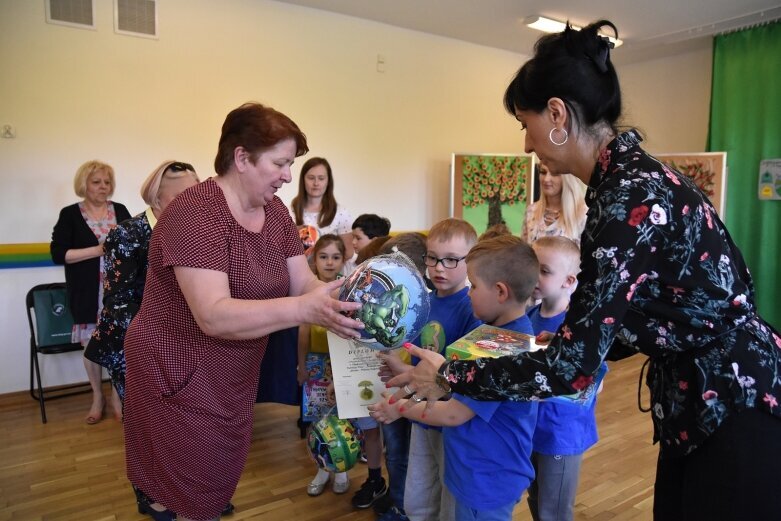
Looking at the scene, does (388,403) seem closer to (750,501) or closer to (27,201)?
(750,501)

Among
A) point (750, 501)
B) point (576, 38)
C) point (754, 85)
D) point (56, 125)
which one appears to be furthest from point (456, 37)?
point (750, 501)

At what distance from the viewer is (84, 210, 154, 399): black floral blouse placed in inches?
95.8

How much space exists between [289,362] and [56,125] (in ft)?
9.05

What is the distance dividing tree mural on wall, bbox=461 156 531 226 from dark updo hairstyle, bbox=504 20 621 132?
4928 millimetres

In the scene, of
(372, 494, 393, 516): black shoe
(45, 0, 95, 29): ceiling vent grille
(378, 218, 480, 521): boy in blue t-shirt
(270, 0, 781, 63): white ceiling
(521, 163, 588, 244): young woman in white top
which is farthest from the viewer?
(270, 0, 781, 63): white ceiling

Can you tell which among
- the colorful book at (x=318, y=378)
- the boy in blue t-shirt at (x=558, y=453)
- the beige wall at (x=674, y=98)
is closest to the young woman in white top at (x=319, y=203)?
the colorful book at (x=318, y=378)

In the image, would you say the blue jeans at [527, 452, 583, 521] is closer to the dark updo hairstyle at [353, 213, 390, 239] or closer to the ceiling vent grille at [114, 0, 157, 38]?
the dark updo hairstyle at [353, 213, 390, 239]

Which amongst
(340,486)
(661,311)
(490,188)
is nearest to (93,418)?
(340,486)

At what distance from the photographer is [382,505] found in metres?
2.62

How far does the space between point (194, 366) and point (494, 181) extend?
5082 millimetres

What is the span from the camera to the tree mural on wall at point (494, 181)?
606cm

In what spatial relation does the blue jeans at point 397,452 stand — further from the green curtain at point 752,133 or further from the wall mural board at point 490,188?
the green curtain at point 752,133

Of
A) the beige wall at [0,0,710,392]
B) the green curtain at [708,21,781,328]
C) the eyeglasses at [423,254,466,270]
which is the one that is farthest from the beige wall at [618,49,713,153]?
the eyeglasses at [423,254,466,270]

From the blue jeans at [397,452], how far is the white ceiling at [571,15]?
13.2ft
